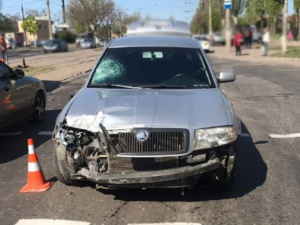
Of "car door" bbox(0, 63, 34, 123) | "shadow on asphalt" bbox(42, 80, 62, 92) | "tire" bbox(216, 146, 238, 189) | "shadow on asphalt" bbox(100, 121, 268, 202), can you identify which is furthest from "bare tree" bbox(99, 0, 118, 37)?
"tire" bbox(216, 146, 238, 189)

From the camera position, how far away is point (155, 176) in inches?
154

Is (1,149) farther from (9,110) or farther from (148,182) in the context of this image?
(148,182)

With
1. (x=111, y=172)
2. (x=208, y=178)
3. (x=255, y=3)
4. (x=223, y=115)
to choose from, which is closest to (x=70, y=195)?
(x=111, y=172)

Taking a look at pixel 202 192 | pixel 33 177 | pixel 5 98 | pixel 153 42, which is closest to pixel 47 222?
pixel 33 177

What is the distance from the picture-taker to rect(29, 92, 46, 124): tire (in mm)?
8375

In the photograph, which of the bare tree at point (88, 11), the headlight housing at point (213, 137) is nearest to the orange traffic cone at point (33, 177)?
the headlight housing at point (213, 137)

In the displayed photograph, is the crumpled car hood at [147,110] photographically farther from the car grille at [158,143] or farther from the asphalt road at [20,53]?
the asphalt road at [20,53]

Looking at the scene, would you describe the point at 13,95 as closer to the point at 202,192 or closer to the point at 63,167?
the point at 63,167

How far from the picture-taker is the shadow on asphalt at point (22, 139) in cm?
633

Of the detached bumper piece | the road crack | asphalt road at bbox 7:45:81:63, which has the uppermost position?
the detached bumper piece

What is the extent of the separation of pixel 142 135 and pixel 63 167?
1.05m

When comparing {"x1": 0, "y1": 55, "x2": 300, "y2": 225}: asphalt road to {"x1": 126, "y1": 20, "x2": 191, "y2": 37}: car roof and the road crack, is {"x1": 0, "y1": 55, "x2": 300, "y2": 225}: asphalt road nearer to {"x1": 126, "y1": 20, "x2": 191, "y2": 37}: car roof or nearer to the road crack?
the road crack

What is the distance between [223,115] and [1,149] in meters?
4.03

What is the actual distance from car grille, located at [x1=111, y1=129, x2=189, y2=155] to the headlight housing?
13 cm
